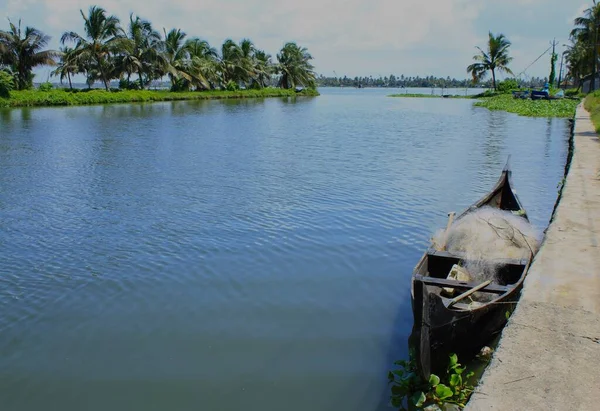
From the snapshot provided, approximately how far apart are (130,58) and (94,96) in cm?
610

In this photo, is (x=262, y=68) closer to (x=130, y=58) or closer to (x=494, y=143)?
(x=130, y=58)

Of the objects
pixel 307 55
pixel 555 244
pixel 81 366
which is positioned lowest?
pixel 81 366

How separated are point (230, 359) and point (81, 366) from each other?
1.63 metres

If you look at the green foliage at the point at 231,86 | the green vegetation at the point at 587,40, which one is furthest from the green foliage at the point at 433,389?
the green foliage at the point at 231,86

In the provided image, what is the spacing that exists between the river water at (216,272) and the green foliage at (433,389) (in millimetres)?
195

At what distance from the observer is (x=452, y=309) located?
5.19 metres

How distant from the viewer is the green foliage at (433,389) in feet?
16.5

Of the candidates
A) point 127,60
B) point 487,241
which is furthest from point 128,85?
point 487,241

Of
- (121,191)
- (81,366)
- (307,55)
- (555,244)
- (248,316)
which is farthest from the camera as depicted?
(307,55)

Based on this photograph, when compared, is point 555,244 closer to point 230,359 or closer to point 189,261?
point 230,359

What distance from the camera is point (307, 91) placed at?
85.9m

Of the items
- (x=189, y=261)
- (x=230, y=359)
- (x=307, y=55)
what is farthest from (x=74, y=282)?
(x=307, y=55)

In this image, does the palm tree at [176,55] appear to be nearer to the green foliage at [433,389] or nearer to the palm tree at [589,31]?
the palm tree at [589,31]

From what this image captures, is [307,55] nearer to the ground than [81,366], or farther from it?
farther from it
